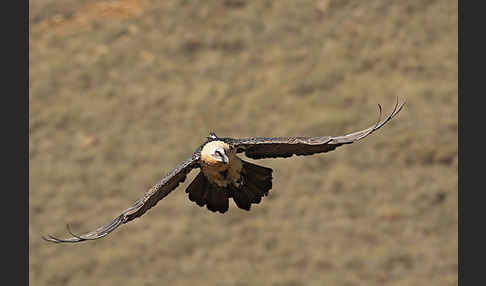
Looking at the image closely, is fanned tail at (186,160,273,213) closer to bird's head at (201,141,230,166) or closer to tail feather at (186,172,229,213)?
tail feather at (186,172,229,213)

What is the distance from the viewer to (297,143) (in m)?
8.73

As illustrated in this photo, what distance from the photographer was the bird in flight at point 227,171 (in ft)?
28.6

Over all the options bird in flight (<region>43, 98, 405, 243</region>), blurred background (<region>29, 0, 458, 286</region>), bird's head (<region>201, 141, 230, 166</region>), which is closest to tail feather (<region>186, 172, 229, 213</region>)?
bird in flight (<region>43, 98, 405, 243</region>)

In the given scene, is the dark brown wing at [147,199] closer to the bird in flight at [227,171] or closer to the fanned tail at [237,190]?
the bird in flight at [227,171]

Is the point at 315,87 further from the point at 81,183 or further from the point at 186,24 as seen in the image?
the point at 81,183

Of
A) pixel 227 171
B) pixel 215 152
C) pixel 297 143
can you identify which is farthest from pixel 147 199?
pixel 297 143

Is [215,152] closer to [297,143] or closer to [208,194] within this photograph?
[297,143]

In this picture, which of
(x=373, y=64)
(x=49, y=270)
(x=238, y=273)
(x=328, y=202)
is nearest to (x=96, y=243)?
(x=49, y=270)

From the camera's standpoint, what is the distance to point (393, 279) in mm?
16891

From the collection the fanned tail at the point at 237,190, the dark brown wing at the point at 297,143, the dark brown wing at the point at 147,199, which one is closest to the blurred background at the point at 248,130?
the fanned tail at the point at 237,190

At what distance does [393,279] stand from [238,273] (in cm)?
247

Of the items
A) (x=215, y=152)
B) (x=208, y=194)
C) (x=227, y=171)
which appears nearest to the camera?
(x=215, y=152)

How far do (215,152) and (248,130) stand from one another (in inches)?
358

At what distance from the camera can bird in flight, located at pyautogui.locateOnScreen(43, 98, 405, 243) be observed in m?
8.71
